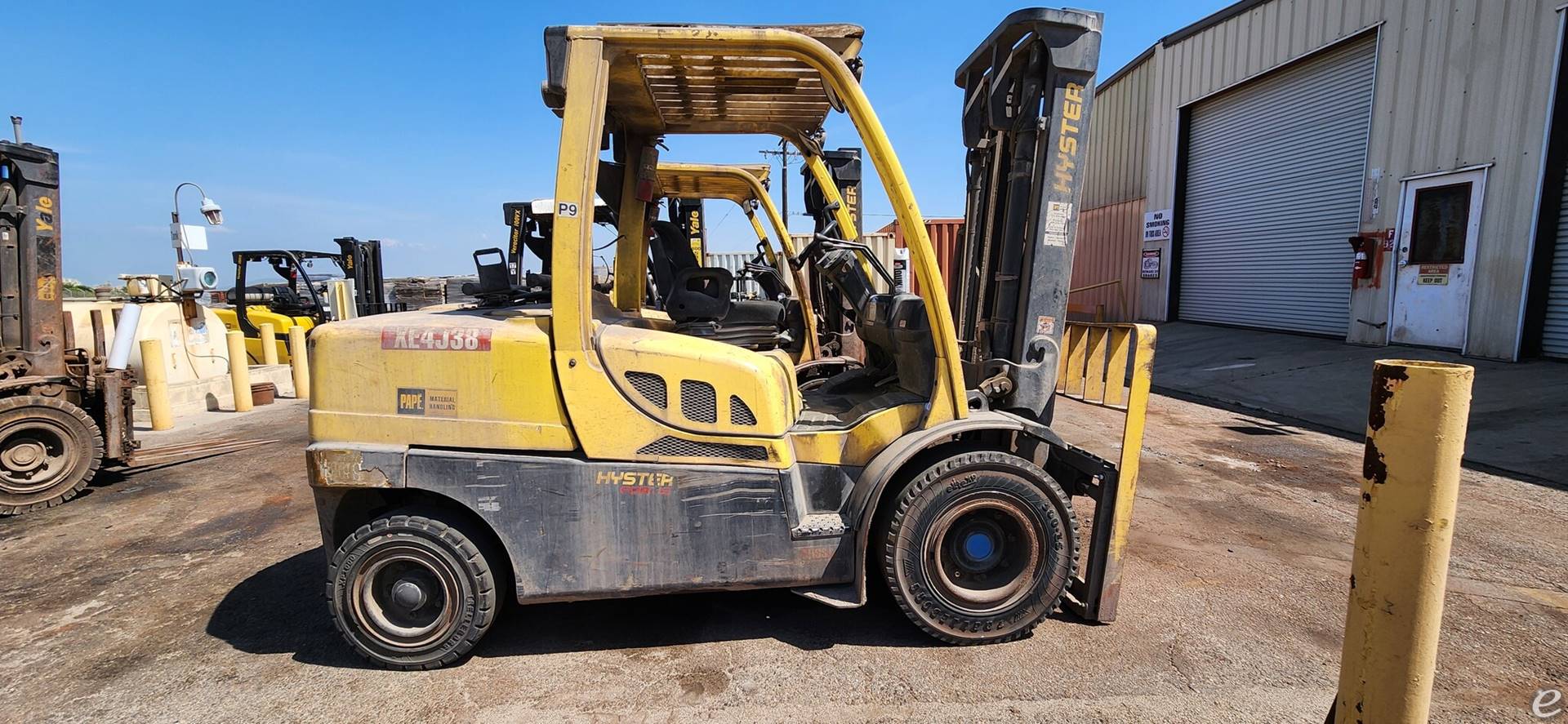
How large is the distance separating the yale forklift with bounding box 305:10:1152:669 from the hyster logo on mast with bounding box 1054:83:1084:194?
1 centimetres

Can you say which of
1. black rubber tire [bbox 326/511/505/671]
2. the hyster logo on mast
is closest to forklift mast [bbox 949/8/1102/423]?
the hyster logo on mast

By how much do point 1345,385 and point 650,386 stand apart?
9829 mm

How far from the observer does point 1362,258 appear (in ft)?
35.6

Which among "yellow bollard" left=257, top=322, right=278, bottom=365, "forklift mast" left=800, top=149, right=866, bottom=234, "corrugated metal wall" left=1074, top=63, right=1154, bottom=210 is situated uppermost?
"corrugated metal wall" left=1074, top=63, right=1154, bottom=210

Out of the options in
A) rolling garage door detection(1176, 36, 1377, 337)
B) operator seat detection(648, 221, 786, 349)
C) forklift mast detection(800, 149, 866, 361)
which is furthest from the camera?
rolling garage door detection(1176, 36, 1377, 337)

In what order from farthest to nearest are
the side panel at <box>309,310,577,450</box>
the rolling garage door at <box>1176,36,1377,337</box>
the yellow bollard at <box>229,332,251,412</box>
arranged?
the rolling garage door at <box>1176,36,1377,337</box> → the yellow bollard at <box>229,332,251,412</box> → the side panel at <box>309,310,577,450</box>

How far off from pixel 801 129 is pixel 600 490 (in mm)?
2685

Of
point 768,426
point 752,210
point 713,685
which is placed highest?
point 752,210

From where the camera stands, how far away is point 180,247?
14148mm

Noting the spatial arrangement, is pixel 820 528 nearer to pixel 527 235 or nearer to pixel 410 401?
pixel 410 401

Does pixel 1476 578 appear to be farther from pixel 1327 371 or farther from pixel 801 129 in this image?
pixel 1327 371

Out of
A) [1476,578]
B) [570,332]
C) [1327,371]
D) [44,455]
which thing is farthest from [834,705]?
[1327,371]

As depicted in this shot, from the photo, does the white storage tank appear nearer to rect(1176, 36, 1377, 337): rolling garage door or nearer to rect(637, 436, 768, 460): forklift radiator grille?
rect(637, 436, 768, 460): forklift radiator grille

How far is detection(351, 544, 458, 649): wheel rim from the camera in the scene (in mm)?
3113
